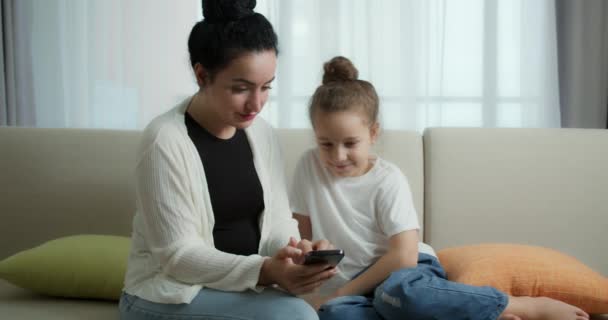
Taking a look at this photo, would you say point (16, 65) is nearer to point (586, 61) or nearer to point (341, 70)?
point (341, 70)

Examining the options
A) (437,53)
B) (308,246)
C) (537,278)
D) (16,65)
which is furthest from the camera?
(16,65)

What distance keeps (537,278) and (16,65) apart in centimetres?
269

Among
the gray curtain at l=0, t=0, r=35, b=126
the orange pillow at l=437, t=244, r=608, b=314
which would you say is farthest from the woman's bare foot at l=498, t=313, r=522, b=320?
the gray curtain at l=0, t=0, r=35, b=126

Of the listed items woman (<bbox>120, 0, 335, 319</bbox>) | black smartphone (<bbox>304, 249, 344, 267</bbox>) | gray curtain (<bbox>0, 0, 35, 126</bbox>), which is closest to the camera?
black smartphone (<bbox>304, 249, 344, 267</bbox>)

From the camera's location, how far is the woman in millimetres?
1368

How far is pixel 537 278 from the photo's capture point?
175 cm

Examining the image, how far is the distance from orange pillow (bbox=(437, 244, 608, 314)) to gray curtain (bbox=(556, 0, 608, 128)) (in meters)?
1.26

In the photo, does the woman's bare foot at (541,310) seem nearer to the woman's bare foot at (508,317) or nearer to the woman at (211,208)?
the woman's bare foot at (508,317)

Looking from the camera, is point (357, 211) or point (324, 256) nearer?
point (324, 256)

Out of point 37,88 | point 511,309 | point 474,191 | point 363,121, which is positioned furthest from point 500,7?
point 37,88

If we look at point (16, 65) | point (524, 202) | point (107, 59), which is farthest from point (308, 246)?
point (16, 65)

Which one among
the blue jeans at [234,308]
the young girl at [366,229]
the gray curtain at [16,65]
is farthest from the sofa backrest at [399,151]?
the gray curtain at [16,65]

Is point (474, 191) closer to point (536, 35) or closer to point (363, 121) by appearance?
point (363, 121)

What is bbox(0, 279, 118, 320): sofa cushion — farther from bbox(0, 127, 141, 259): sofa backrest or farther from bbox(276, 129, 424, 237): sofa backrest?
bbox(276, 129, 424, 237): sofa backrest
